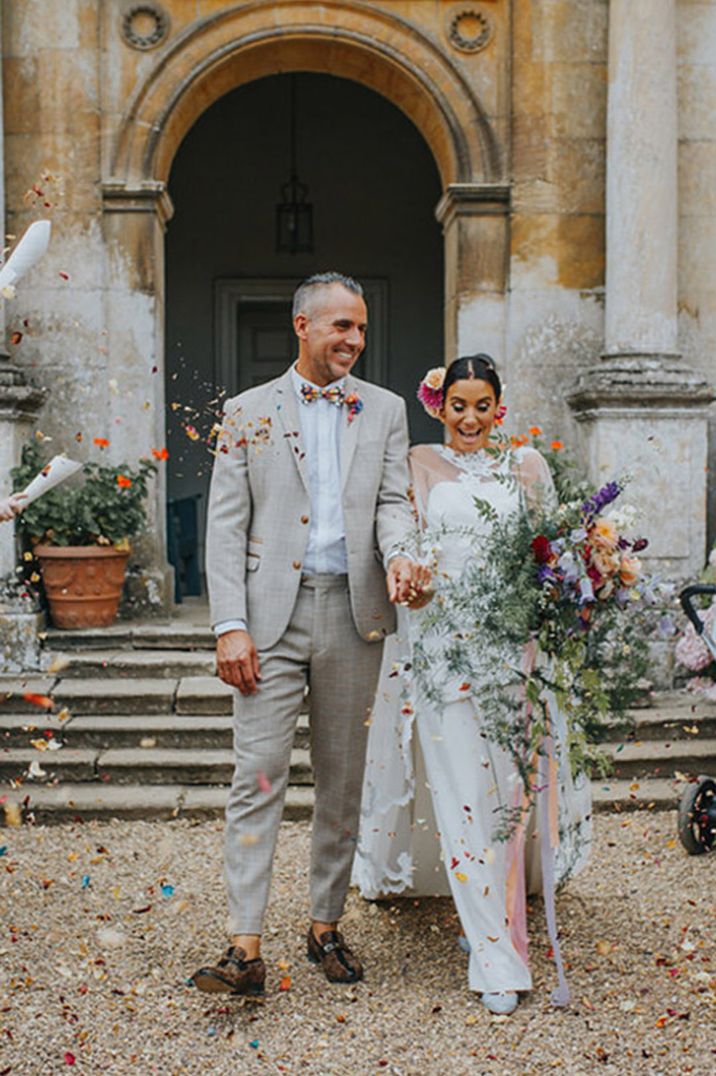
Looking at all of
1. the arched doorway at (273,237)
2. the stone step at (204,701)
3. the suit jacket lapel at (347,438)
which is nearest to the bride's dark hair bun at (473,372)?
the suit jacket lapel at (347,438)

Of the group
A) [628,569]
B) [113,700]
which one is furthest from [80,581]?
[628,569]

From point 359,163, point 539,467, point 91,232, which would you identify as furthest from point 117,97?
point 539,467

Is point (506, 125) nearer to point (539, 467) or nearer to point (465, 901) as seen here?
point (539, 467)

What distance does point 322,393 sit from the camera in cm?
377

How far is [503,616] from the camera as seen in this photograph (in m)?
3.64

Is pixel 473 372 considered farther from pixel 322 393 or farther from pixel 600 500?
pixel 600 500

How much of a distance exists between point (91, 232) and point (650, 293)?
3.19 meters

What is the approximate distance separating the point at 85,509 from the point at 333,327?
12.1ft

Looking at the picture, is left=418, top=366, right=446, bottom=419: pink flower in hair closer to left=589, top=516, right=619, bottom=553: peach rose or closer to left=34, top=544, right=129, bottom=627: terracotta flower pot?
left=589, top=516, right=619, bottom=553: peach rose

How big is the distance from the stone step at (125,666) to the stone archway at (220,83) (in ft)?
3.11

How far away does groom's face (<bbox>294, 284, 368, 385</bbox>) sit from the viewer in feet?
11.8

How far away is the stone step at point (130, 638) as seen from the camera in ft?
22.8

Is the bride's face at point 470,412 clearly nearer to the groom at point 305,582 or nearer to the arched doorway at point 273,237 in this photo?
the groom at point 305,582

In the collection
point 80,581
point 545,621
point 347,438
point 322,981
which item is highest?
point 347,438
